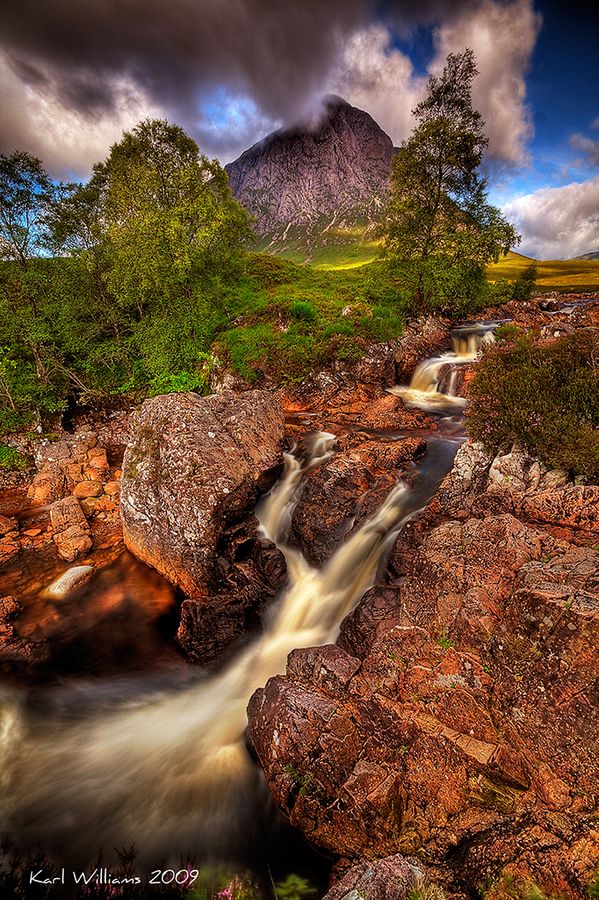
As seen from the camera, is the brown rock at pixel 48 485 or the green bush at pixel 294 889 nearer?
the green bush at pixel 294 889

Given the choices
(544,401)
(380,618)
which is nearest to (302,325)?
(544,401)

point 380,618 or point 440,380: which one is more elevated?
point 440,380

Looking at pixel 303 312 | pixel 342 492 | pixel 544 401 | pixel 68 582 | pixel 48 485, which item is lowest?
pixel 68 582

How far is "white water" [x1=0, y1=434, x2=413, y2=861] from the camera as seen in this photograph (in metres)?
6.18

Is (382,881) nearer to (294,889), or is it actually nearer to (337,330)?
(294,889)

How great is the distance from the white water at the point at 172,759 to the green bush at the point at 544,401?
11.1 ft

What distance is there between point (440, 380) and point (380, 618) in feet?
48.6

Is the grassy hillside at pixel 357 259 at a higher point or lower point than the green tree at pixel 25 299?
higher

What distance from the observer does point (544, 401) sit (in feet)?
24.9

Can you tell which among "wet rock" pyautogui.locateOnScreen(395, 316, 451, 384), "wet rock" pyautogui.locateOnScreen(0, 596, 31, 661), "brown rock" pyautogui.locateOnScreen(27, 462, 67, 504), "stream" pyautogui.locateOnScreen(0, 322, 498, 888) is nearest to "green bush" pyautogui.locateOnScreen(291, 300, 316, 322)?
"wet rock" pyautogui.locateOnScreen(395, 316, 451, 384)

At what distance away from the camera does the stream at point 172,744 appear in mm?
6133

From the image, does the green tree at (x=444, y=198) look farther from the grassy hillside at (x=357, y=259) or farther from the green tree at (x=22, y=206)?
the grassy hillside at (x=357, y=259)

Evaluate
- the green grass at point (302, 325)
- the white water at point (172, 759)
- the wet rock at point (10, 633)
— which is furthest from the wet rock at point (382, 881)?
the green grass at point (302, 325)

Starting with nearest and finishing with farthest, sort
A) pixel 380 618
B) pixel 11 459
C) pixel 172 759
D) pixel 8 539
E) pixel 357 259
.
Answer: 1. pixel 380 618
2. pixel 172 759
3. pixel 8 539
4. pixel 11 459
5. pixel 357 259
